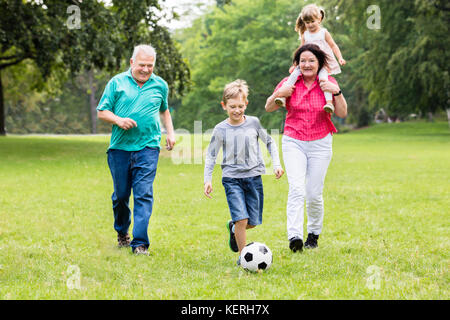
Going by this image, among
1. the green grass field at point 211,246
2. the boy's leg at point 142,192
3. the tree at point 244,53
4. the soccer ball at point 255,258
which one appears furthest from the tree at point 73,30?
the tree at point 244,53

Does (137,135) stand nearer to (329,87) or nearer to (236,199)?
(236,199)

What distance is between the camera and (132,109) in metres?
5.72

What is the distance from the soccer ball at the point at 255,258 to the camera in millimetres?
4859

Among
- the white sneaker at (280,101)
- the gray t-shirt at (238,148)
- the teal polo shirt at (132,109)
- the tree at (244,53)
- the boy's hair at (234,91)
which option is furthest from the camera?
the tree at (244,53)

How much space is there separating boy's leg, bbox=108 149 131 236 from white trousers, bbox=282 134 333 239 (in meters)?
1.68

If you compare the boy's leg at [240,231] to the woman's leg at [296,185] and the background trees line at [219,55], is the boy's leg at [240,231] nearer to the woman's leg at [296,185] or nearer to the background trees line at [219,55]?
the woman's leg at [296,185]

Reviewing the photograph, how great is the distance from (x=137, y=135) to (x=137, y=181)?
48 cm

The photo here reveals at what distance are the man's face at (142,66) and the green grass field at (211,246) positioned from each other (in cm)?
185

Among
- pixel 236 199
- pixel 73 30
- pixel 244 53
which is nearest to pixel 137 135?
pixel 236 199
